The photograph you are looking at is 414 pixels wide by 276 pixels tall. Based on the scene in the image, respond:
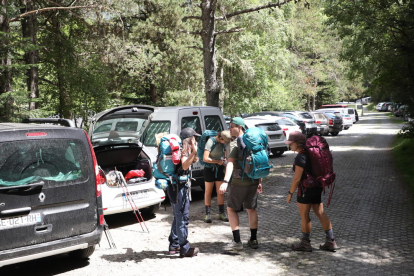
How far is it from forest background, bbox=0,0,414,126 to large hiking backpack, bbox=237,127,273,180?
6.72 metres

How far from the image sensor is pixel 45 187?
4.82m

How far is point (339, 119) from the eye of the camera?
29.0 meters

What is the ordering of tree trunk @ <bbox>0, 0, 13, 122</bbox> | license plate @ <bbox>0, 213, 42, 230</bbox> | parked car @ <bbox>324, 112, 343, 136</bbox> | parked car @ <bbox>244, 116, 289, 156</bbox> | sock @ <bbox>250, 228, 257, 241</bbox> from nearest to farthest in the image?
license plate @ <bbox>0, 213, 42, 230</bbox> < sock @ <bbox>250, 228, 257, 241</bbox> < tree trunk @ <bbox>0, 0, 13, 122</bbox> < parked car @ <bbox>244, 116, 289, 156</bbox> < parked car @ <bbox>324, 112, 343, 136</bbox>

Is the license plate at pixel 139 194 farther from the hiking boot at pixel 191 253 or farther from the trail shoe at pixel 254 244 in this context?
the trail shoe at pixel 254 244

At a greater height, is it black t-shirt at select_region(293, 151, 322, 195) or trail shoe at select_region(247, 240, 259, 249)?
black t-shirt at select_region(293, 151, 322, 195)

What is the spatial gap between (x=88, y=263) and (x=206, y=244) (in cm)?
174

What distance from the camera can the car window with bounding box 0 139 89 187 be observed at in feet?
15.1

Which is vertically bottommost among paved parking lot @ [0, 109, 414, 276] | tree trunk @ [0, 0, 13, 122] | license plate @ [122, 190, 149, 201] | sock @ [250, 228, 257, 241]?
paved parking lot @ [0, 109, 414, 276]

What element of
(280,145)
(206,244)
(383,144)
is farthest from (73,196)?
(383,144)

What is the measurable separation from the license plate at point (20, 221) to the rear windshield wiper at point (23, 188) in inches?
11.5

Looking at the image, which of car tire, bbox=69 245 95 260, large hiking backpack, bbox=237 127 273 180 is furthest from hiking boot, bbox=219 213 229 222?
car tire, bbox=69 245 95 260

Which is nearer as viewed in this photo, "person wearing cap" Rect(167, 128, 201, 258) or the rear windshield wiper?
the rear windshield wiper

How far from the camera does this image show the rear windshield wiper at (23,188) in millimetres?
4523

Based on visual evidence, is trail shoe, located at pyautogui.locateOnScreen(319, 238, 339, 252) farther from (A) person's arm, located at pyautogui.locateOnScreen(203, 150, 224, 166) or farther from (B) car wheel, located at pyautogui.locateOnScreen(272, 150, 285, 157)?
(B) car wheel, located at pyautogui.locateOnScreen(272, 150, 285, 157)
